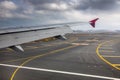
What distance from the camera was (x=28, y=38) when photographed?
9023mm

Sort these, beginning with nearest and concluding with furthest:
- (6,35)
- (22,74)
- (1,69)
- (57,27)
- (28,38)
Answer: (6,35) < (28,38) < (57,27) < (22,74) < (1,69)

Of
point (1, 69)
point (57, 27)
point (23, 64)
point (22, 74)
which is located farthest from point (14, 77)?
point (57, 27)

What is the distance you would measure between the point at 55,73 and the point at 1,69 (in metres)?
5.77

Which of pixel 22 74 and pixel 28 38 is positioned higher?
pixel 28 38

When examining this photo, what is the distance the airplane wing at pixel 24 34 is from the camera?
7.91m

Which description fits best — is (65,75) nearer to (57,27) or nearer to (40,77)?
(40,77)

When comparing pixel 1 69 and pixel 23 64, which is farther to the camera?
pixel 23 64

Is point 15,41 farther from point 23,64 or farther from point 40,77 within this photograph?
point 23,64

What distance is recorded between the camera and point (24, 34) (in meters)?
A: 8.95

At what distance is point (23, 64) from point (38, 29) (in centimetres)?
1102

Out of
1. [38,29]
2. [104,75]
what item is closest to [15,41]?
[38,29]

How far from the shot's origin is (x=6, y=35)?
8031 millimetres

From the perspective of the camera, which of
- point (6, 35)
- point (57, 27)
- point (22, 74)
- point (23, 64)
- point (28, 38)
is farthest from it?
point (23, 64)

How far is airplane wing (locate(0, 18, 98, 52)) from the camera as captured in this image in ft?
25.9
